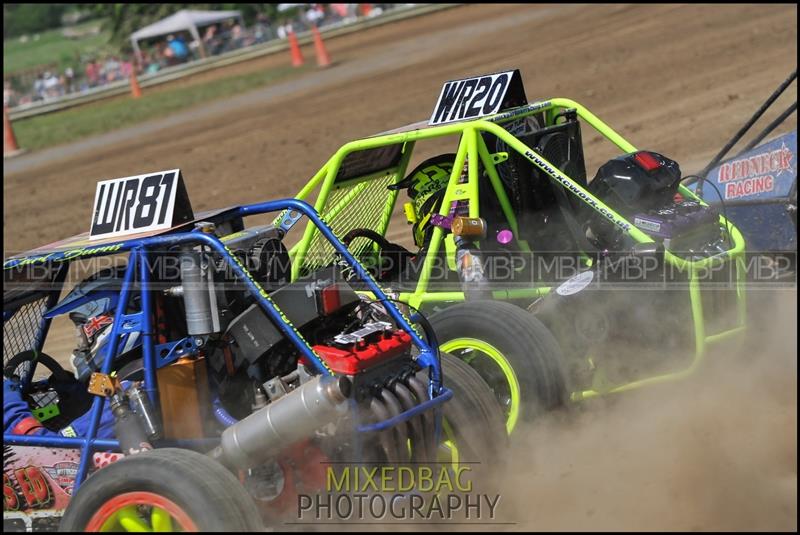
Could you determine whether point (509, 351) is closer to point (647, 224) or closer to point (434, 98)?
point (647, 224)

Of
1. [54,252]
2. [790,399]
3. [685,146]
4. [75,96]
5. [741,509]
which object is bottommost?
[75,96]

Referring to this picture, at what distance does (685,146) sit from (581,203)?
5372 millimetres

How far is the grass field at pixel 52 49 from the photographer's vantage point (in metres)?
43.7

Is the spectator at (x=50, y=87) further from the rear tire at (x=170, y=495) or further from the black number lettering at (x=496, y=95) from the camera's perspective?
the rear tire at (x=170, y=495)

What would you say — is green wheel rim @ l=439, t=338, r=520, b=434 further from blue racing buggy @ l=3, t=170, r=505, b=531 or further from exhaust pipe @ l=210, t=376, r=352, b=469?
exhaust pipe @ l=210, t=376, r=352, b=469

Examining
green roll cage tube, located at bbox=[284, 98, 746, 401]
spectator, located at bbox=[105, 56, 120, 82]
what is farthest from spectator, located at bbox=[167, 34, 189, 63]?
green roll cage tube, located at bbox=[284, 98, 746, 401]

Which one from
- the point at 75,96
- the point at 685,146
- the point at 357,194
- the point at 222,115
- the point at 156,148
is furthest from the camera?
the point at 75,96

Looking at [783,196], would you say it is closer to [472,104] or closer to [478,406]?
[472,104]

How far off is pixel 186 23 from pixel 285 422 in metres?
34.0

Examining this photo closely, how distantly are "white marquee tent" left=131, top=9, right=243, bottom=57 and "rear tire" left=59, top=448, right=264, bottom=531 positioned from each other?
3286 centimetres

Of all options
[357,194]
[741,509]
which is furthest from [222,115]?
[741,509]

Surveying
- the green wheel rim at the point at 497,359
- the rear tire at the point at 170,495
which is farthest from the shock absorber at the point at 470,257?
the rear tire at the point at 170,495

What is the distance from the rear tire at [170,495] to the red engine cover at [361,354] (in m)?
0.59

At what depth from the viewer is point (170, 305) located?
14.2ft
